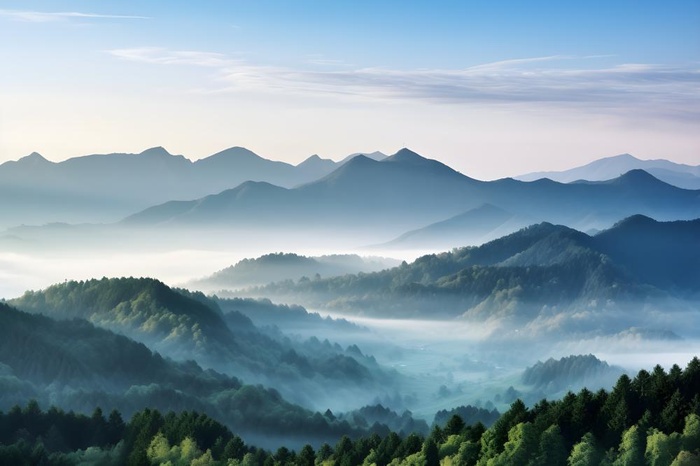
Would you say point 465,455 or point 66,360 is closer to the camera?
point 465,455

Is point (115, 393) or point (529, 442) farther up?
point (529, 442)

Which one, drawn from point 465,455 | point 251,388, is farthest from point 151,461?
point 251,388

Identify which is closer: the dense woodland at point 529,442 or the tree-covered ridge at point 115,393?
the dense woodland at point 529,442

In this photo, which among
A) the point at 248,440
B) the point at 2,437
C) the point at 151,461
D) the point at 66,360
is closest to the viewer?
the point at 151,461

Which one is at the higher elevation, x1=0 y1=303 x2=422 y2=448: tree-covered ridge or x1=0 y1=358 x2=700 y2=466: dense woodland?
x1=0 y1=358 x2=700 y2=466: dense woodland

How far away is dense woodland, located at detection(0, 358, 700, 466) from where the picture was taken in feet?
301

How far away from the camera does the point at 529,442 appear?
9450 cm

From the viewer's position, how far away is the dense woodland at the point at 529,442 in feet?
301

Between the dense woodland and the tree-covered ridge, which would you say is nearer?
the dense woodland

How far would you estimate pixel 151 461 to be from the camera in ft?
381

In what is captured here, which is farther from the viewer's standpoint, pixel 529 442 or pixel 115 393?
pixel 115 393

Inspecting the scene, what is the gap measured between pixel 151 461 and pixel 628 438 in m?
46.6

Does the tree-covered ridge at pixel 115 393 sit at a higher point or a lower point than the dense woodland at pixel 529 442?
lower

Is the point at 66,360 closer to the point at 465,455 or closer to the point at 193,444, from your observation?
the point at 193,444
